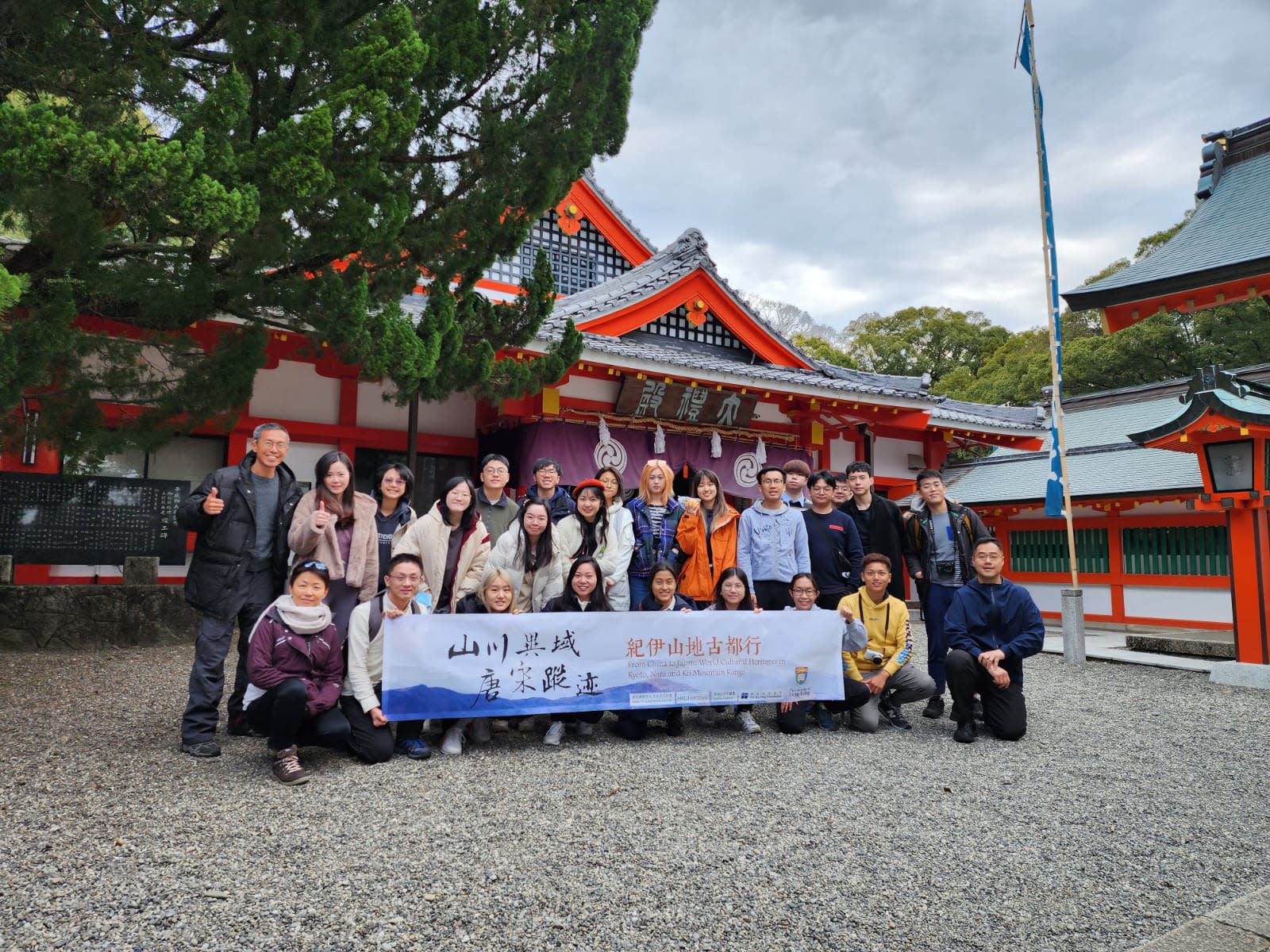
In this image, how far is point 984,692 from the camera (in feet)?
16.3

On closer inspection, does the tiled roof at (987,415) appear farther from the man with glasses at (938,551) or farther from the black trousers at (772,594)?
the black trousers at (772,594)

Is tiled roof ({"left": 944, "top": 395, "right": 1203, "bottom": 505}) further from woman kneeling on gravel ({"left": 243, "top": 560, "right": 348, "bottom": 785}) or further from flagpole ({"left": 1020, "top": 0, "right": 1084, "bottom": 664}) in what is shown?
woman kneeling on gravel ({"left": 243, "top": 560, "right": 348, "bottom": 785})

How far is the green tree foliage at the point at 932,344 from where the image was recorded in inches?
1298

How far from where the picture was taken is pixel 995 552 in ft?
16.0

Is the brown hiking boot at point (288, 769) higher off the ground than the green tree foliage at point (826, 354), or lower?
lower

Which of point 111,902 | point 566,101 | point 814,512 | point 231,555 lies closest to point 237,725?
point 231,555

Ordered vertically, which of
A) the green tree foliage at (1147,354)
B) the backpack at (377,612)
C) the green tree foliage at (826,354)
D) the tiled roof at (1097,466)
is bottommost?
the backpack at (377,612)

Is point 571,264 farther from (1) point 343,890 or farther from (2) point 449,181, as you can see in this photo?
(1) point 343,890

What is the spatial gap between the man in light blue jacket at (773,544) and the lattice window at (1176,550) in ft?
30.5

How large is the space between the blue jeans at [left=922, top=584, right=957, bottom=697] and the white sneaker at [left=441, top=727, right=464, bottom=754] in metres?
3.29

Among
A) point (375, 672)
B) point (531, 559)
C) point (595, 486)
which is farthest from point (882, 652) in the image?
point (375, 672)

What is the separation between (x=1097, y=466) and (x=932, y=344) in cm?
2253

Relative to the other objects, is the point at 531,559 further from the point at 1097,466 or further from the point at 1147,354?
the point at 1147,354

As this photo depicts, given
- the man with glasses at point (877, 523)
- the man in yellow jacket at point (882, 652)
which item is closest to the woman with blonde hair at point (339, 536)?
the man in yellow jacket at point (882, 652)
